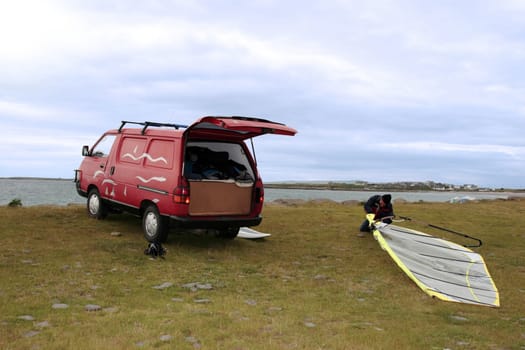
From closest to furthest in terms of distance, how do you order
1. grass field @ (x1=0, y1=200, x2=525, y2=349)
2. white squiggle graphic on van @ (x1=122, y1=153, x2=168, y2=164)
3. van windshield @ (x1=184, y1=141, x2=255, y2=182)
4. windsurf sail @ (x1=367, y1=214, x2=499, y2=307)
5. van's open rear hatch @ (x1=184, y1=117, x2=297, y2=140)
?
grass field @ (x1=0, y1=200, x2=525, y2=349) < windsurf sail @ (x1=367, y1=214, x2=499, y2=307) < van's open rear hatch @ (x1=184, y1=117, x2=297, y2=140) < white squiggle graphic on van @ (x1=122, y1=153, x2=168, y2=164) < van windshield @ (x1=184, y1=141, x2=255, y2=182)

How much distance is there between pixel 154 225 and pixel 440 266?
581 centimetres

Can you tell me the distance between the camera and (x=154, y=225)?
30.9ft

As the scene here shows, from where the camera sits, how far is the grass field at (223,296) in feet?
15.6

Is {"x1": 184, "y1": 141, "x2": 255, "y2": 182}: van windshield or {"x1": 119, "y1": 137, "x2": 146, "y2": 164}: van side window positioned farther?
{"x1": 119, "y1": 137, "x2": 146, "y2": 164}: van side window

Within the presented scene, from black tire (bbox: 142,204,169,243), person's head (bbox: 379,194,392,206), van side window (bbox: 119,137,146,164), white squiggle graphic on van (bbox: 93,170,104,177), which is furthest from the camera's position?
person's head (bbox: 379,194,392,206)

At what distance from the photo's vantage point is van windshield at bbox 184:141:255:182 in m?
9.66

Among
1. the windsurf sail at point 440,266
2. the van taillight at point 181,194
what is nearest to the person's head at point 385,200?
the windsurf sail at point 440,266

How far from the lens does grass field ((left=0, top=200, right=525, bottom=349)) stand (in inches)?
188

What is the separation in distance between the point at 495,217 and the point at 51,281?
17.5 meters

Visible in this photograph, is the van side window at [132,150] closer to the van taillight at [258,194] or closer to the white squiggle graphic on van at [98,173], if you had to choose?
the white squiggle graphic on van at [98,173]

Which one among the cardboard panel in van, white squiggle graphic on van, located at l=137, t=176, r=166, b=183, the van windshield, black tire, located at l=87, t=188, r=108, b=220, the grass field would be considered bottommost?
the grass field

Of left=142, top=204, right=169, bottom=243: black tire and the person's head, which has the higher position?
the person's head

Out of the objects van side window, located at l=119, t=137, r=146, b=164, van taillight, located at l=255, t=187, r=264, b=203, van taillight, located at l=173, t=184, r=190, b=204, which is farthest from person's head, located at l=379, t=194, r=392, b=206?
van side window, located at l=119, t=137, r=146, b=164

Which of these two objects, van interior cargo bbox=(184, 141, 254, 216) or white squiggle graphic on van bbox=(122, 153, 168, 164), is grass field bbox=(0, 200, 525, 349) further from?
white squiggle graphic on van bbox=(122, 153, 168, 164)
